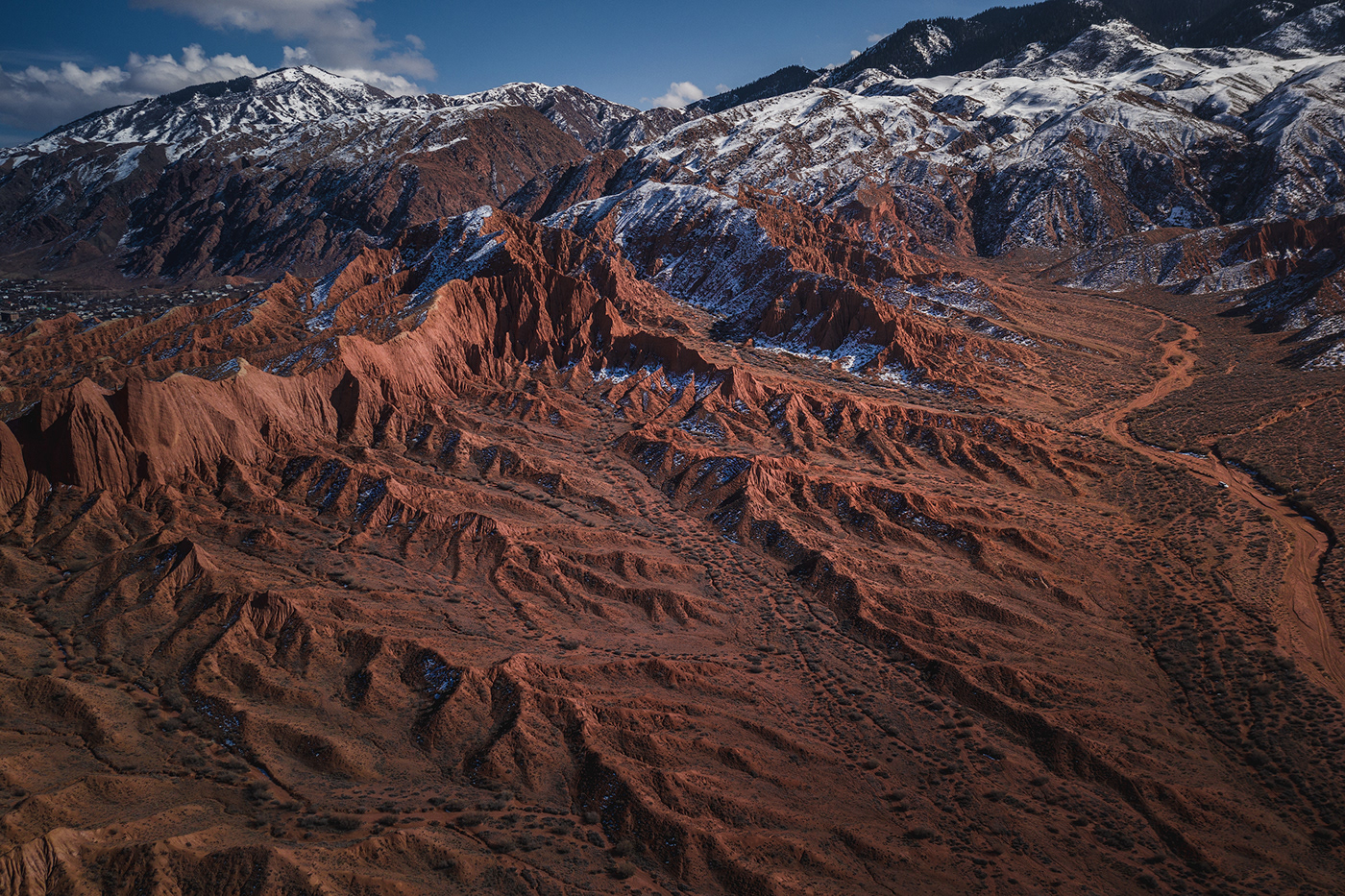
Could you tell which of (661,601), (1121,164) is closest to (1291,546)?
(661,601)

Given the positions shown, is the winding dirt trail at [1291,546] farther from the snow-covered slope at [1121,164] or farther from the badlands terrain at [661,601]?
the snow-covered slope at [1121,164]

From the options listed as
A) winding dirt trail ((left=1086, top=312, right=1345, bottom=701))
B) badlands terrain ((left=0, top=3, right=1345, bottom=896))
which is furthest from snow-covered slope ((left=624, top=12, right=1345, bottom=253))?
winding dirt trail ((left=1086, top=312, right=1345, bottom=701))

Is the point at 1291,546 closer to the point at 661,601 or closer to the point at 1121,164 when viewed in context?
the point at 661,601

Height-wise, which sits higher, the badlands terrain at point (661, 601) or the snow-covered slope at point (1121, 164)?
the snow-covered slope at point (1121, 164)

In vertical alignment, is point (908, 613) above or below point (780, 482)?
below

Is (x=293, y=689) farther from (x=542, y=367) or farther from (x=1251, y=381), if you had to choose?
(x=1251, y=381)

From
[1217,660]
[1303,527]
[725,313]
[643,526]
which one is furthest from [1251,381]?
[643,526]

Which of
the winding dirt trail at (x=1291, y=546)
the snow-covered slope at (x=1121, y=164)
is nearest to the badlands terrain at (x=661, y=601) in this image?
the winding dirt trail at (x=1291, y=546)

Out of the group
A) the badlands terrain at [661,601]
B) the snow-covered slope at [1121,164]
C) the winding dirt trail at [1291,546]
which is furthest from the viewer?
the snow-covered slope at [1121,164]
